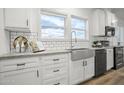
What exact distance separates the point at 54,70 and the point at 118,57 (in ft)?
13.3

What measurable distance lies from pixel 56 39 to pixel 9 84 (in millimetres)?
2088

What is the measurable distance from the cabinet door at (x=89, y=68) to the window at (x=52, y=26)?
104cm

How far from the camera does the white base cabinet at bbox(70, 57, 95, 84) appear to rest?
3.42 m

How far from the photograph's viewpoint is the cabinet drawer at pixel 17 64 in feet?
7.13

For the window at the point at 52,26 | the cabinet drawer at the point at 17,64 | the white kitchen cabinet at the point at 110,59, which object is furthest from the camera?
the white kitchen cabinet at the point at 110,59

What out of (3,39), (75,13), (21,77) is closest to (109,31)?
(75,13)

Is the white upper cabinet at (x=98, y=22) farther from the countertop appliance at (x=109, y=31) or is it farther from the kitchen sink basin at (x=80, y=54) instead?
the kitchen sink basin at (x=80, y=54)

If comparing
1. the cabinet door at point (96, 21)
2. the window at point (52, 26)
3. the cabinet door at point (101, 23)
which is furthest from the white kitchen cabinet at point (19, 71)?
the cabinet door at point (101, 23)

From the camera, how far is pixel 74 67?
3451 millimetres

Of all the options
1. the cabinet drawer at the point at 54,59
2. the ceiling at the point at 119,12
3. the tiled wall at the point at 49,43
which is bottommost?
the cabinet drawer at the point at 54,59

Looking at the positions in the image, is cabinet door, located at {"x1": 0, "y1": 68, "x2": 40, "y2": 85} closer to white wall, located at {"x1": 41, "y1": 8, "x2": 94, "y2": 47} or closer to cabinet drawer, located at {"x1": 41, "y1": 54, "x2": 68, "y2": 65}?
cabinet drawer, located at {"x1": 41, "y1": 54, "x2": 68, "y2": 65}

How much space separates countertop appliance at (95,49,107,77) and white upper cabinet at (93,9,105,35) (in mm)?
974
